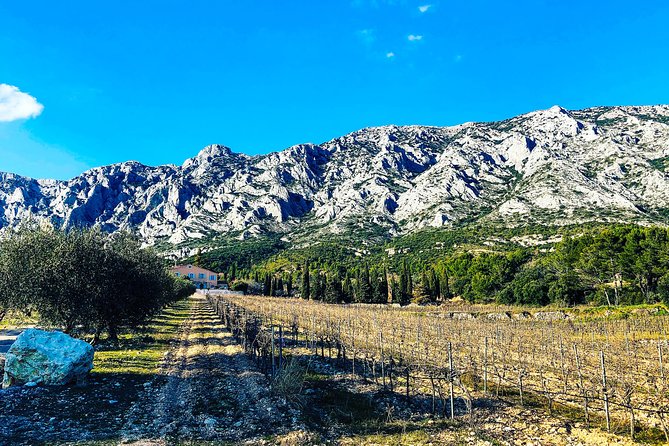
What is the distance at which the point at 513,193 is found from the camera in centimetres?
17050

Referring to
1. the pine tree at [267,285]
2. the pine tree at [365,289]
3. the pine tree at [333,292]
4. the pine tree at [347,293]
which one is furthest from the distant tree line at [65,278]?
the pine tree at [267,285]

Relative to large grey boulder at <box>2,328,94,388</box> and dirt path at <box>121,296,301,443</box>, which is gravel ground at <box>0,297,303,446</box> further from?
large grey boulder at <box>2,328,94,388</box>

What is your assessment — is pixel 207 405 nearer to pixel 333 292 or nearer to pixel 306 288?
pixel 333 292

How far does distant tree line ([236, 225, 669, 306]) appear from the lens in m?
61.1

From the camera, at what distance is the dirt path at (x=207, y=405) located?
12.1m

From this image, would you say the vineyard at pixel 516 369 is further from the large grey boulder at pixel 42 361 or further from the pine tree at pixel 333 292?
the pine tree at pixel 333 292

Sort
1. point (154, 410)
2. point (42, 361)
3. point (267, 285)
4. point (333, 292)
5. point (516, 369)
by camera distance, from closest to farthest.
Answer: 1. point (154, 410)
2. point (42, 361)
3. point (516, 369)
4. point (333, 292)
5. point (267, 285)

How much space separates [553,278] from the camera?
72.2 meters

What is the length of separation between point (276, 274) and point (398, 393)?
131m

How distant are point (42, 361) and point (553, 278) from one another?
76.2 meters

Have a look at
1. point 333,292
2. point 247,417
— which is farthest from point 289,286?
point 247,417

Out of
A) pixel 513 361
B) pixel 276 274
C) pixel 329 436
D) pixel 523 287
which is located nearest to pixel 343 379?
pixel 329 436

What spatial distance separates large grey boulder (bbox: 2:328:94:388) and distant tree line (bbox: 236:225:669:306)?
63.8 m

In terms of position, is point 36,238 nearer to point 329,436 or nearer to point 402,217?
point 329,436
